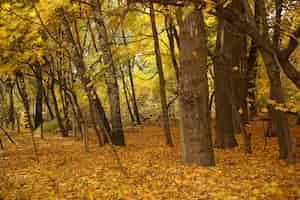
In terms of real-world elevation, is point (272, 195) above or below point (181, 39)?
below

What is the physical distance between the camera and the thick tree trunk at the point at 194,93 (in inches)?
287

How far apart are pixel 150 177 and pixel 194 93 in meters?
2.02

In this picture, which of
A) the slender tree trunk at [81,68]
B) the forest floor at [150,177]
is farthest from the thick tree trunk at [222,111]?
the slender tree trunk at [81,68]

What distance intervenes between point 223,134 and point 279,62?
6.65m

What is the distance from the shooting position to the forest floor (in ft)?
18.1

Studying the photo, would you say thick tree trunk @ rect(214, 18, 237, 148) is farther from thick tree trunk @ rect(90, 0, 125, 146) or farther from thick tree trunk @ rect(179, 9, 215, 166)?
thick tree trunk @ rect(90, 0, 125, 146)

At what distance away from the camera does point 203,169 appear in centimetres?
710

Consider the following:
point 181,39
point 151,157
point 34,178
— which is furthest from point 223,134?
point 34,178

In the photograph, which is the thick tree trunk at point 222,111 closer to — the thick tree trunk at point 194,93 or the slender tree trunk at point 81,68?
the thick tree trunk at point 194,93

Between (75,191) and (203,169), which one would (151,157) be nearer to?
(203,169)

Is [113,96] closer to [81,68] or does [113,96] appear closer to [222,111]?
[81,68]

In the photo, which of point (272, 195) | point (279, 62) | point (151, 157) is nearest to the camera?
point (279, 62)

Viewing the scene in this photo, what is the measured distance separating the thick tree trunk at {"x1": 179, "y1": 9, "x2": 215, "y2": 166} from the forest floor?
17.7 inches

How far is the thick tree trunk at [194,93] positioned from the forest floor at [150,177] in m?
0.45
